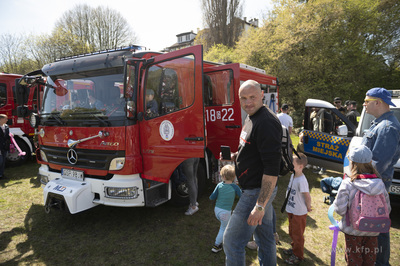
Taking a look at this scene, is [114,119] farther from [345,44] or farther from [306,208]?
[345,44]

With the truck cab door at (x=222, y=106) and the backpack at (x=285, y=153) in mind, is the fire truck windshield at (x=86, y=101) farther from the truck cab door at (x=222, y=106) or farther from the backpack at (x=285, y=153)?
the backpack at (x=285, y=153)

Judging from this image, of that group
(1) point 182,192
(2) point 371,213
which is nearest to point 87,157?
(1) point 182,192

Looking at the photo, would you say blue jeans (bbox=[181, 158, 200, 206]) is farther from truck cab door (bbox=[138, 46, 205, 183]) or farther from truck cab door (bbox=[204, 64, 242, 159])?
truck cab door (bbox=[204, 64, 242, 159])

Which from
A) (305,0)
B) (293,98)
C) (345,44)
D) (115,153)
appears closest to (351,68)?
(345,44)

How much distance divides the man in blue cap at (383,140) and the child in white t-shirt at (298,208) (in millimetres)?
715

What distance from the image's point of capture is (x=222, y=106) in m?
4.66

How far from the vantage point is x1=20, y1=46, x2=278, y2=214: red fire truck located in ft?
10.9

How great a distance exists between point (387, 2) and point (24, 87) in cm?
2220

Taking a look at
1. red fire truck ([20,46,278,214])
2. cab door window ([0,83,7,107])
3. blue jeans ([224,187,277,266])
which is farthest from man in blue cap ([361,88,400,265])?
cab door window ([0,83,7,107])

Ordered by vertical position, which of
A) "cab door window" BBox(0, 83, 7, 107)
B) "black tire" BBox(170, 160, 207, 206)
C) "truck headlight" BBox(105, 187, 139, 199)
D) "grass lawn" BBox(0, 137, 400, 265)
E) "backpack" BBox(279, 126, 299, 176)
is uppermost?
"cab door window" BBox(0, 83, 7, 107)

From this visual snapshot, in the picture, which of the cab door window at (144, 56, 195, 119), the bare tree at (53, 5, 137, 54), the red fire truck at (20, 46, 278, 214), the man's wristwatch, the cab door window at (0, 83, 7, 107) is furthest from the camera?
the bare tree at (53, 5, 137, 54)

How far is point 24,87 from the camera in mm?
4141

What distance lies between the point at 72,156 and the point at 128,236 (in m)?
1.54

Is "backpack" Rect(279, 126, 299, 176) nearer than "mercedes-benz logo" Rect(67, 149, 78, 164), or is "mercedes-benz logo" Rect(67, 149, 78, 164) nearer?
"backpack" Rect(279, 126, 299, 176)
